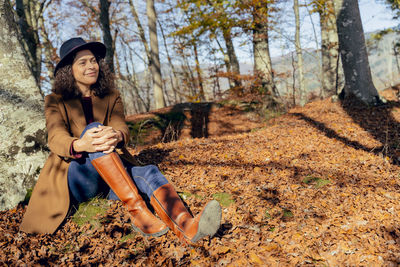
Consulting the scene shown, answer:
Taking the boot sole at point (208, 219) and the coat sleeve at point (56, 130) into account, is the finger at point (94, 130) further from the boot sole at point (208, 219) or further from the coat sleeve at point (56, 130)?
the boot sole at point (208, 219)

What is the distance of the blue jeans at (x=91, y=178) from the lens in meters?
2.56

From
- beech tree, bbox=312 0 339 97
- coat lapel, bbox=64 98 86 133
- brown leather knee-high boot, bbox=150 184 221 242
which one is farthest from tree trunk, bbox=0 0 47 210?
beech tree, bbox=312 0 339 97

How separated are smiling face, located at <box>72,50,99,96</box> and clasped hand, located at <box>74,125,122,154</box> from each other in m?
0.83

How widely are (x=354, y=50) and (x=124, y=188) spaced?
6863 mm

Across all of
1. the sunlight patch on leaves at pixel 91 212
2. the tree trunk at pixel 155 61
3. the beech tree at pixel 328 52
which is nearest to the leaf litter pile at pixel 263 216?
the sunlight patch on leaves at pixel 91 212

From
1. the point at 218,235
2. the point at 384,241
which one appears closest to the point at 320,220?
the point at 384,241

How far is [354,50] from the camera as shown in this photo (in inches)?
262

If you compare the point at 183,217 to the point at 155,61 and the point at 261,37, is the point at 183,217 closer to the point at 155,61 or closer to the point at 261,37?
the point at 261,37

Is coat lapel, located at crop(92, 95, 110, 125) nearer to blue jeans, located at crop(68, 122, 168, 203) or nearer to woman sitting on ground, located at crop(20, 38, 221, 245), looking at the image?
woman sitting on ground, located at crop(20, 38, 221, 245)

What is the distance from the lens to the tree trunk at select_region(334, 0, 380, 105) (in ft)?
21.5

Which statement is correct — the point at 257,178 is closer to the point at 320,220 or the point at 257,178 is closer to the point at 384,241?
the point at 320,220

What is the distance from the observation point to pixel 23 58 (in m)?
3.34

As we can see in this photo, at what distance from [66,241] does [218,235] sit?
1432 mm

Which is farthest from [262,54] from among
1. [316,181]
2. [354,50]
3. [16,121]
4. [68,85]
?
[16,121]
